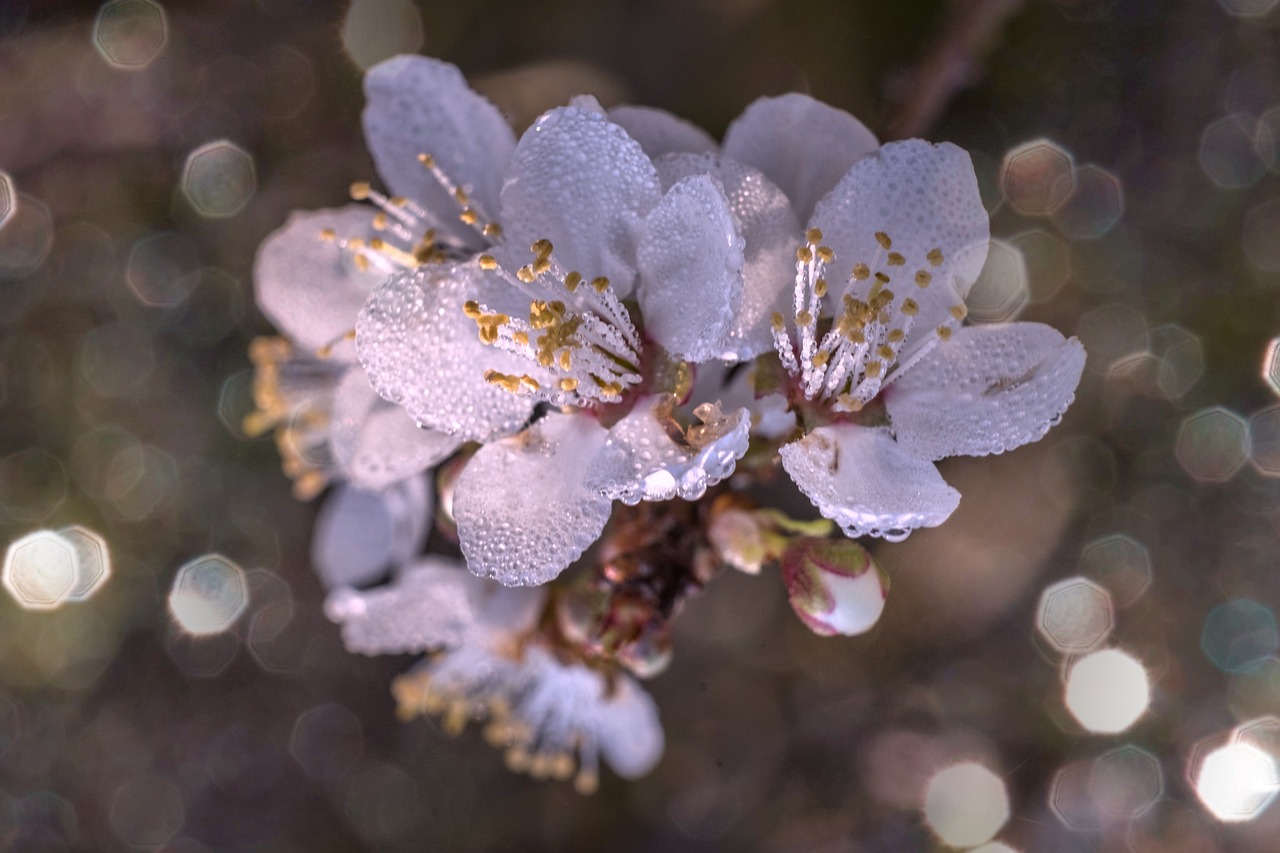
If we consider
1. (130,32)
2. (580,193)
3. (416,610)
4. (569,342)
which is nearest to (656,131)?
(580,193)

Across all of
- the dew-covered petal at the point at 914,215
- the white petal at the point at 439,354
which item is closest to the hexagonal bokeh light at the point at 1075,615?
the dew-covered petal at the point at 914,215

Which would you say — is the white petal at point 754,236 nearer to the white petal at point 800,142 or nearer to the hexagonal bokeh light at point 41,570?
the white petal at point 800,142

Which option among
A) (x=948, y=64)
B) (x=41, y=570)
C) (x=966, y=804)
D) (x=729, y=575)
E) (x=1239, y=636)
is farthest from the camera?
(x=41, y=570)

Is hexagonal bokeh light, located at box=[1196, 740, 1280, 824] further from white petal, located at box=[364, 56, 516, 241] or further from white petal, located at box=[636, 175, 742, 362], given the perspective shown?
white petal, located at box=[364, 56, 516, 241]

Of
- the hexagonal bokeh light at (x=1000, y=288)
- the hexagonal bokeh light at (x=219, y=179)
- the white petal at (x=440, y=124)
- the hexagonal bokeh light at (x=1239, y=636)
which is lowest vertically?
the hexagonal bokeh light at (x=219, y=179)

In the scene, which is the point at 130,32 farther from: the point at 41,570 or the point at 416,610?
the point at 416,610

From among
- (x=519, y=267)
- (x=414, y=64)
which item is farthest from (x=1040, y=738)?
(x=414, y=64)

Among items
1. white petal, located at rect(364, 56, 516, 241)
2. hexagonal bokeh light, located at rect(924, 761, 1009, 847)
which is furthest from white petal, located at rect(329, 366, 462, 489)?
hexagonal bokeh light, located at rect(924, 761, 1009, 847)
